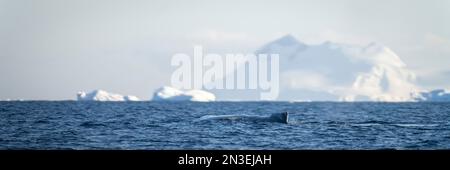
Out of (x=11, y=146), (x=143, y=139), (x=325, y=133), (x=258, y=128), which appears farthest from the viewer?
(x=258, y=128)

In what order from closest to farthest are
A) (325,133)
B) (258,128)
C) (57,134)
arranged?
1. (57,134)
2. (325,133)
3. (258,128)

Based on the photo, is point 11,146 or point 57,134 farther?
point 57,134

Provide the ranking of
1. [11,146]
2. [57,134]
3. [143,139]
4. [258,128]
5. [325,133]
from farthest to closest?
[258,128] < [325,133] < [57,134] < [143,139] < [11,146]

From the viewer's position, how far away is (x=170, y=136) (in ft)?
149

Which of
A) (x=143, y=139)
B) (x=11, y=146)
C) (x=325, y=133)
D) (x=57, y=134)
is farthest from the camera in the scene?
(x=325, y=133)
